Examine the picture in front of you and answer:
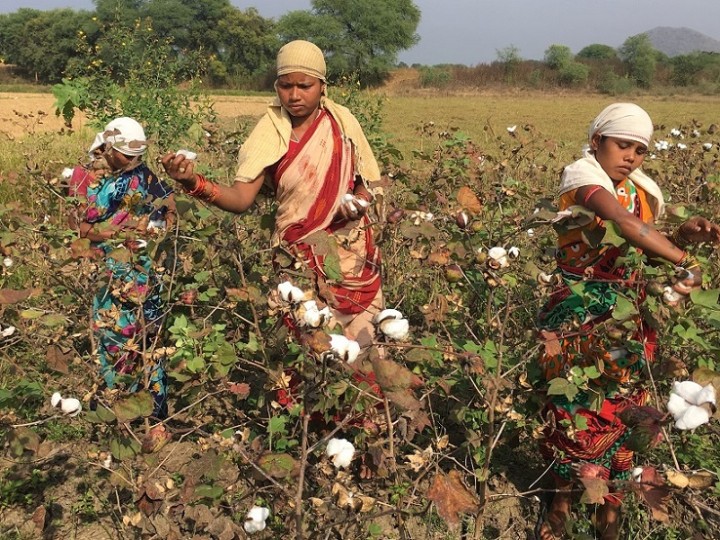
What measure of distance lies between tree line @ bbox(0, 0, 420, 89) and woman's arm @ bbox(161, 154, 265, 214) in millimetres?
45321

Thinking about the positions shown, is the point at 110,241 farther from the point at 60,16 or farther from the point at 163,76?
the point at 60,16

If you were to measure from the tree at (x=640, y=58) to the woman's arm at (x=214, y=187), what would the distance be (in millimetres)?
40916

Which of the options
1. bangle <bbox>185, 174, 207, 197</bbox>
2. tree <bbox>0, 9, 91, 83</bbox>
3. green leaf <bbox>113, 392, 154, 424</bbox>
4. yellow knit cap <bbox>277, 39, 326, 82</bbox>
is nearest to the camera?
green leaf <bbox>113, 392, 154, 424</bbox>

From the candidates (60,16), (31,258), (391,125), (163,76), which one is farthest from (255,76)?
(31,258)

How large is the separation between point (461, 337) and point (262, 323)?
0.84 m

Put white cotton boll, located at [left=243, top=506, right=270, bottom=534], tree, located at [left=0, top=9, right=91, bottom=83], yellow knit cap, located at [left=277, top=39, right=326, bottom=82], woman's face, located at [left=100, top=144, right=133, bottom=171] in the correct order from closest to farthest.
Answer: white cotton boll, located at [left=243, top=506, right=270, bottom=534] → yellow knit cap, located at [left=277, top=39, right=326, bottom=82] → woman's face, located at [left=100, top=144, right=133, bottom=171] → tree, located at [left=0, top=9, right=91, bottom=83]

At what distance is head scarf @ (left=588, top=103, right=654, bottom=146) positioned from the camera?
1602 millimetres

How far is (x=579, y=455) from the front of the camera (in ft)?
6.08

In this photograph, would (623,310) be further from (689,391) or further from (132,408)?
(132,408)

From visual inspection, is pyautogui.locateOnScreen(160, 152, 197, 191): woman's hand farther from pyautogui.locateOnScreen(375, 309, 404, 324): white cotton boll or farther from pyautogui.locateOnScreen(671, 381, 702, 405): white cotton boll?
pyautogui.locateOnScreen(671, 381, 702, 405): white cotton boll

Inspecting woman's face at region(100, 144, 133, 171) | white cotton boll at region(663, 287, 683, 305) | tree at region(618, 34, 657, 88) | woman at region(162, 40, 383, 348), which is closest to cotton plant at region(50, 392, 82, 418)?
woman at region(162, 40, 383, 348)

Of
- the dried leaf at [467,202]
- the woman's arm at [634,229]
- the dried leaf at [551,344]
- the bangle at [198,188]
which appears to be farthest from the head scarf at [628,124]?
the bangle at [198,188]

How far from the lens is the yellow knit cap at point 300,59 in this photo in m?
1.93

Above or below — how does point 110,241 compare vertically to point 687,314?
above
